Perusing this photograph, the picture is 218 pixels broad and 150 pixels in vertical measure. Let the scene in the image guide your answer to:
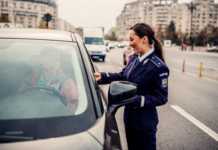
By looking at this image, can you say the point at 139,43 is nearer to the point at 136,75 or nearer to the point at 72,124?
the point at 136,75

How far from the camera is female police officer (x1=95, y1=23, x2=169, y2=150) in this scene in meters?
A: 3.50

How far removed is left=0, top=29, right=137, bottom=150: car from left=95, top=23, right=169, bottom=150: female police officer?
0.58 metres

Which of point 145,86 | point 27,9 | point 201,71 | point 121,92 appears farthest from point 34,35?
point 27,9

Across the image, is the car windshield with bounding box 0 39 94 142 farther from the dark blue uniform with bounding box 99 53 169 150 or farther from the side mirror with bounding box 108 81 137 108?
the dark blue uniform with bounding box 99 53 169 150

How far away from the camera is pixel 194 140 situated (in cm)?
687

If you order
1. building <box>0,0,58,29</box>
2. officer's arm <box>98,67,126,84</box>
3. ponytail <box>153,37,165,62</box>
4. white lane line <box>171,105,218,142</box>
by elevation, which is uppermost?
building <box>0,0,58,29</box>

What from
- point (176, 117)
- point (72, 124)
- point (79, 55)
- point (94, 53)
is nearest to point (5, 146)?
point (72, 124)

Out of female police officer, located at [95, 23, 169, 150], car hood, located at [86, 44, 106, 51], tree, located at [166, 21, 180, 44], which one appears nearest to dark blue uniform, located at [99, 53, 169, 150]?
female police officer, located at [95, 23, 169, 150]

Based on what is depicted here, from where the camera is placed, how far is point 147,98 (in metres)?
3.38

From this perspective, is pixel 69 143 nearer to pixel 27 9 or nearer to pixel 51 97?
pixel 51 97

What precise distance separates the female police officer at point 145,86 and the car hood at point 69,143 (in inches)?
43.5

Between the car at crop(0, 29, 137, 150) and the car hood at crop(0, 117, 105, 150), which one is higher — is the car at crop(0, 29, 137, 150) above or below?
above

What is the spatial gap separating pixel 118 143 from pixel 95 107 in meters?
0.32

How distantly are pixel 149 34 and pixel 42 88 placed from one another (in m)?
1.18
